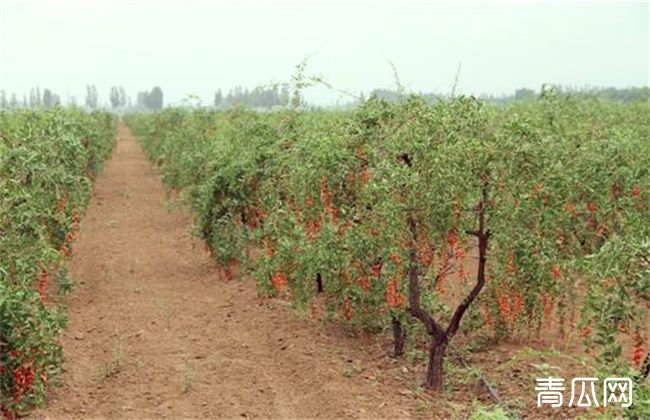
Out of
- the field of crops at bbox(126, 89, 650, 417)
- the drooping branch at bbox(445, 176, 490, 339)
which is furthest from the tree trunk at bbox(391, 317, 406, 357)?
the drooping branch at bbox(445, 176, 490, 339)

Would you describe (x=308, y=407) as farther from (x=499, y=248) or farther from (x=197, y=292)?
(x=197, y=292)

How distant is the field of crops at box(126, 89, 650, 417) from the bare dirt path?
0.73 metres

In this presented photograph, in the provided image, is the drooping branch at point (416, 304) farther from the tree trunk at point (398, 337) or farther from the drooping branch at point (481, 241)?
the tree trunk at point (398, 337)

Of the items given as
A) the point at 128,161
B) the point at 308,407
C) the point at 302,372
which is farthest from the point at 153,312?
the point at 128,161

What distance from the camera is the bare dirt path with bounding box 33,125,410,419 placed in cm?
782

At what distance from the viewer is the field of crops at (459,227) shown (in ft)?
22.9

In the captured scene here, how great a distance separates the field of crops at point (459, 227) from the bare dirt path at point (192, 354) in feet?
2.39

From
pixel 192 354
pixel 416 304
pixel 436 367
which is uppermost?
pixel 416 304

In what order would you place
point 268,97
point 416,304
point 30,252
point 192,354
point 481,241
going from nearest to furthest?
point 30,252 < point 481,241 < point 416,304 < point 192,354 < point 268,97

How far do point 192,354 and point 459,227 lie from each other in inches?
150

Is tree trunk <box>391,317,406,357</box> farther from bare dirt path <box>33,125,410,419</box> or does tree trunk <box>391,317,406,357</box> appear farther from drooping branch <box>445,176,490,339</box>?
drooping branch <box>445,176,490,339</box>

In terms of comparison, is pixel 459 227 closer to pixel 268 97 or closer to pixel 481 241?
pixel 481 241

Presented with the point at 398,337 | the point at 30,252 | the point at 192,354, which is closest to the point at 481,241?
the point at 398,337

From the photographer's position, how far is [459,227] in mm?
7469
